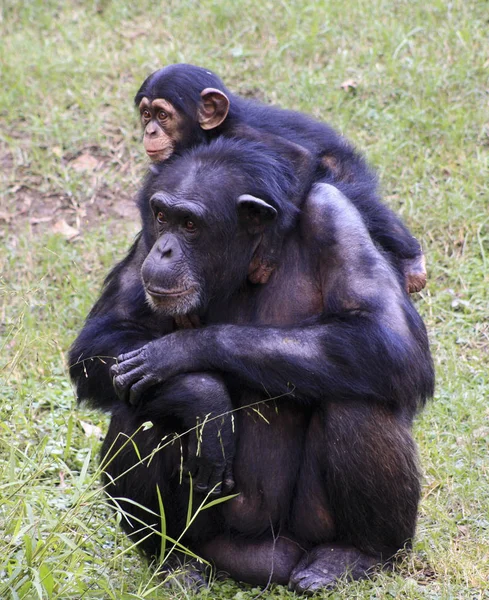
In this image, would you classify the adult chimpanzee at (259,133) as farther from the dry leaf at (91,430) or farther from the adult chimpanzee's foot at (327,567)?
the dry leaf at (91,430)

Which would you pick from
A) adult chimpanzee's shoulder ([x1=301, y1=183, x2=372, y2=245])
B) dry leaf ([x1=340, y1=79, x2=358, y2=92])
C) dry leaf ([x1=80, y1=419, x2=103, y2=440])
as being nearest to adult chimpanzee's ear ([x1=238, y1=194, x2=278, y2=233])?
adult chimpanzee's shoulder ([x1=301, y1=183, x2=372, y2=245])

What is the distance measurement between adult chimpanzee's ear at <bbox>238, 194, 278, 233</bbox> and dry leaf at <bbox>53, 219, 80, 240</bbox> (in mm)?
3354

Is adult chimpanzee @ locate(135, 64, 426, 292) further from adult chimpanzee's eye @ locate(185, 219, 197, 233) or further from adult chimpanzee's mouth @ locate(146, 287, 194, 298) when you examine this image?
adult chimpanzee's mouth @ locate(146, 287, 194, 298)

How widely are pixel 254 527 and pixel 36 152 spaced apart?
452cm

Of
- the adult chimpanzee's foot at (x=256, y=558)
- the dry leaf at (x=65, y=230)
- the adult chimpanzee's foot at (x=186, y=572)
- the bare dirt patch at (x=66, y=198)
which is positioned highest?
the bare dirt patch at (x=66, y=198)

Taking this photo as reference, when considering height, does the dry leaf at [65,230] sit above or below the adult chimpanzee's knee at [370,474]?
below

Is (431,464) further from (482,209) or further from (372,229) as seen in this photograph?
(482,209)

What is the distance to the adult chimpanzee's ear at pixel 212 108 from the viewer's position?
530 centimetres

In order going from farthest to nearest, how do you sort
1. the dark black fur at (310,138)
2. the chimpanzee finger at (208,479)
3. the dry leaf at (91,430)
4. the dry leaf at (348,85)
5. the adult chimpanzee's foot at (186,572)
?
1. the dry leaf at (348,85)
2. the dry leaf at (91,430)
3. the dark black fur at (310,138)
4. the adult chimpanzee's foot at (186,572)
5. the chimpanzee finger at (208,479)

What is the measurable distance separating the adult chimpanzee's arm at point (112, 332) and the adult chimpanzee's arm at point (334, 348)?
0.19m

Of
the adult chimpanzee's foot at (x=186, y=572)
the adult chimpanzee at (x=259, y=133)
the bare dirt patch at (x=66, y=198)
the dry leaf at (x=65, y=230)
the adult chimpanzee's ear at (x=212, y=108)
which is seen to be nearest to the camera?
the adult chimpanzee's foot at (x=186, y=572)

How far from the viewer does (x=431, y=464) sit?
204 inches

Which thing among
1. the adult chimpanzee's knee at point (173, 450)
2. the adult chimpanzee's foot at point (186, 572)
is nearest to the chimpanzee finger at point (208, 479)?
the adult chimpanzee's knee at point (173, 450)

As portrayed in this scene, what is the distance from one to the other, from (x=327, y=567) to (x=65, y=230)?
12.9 ft
